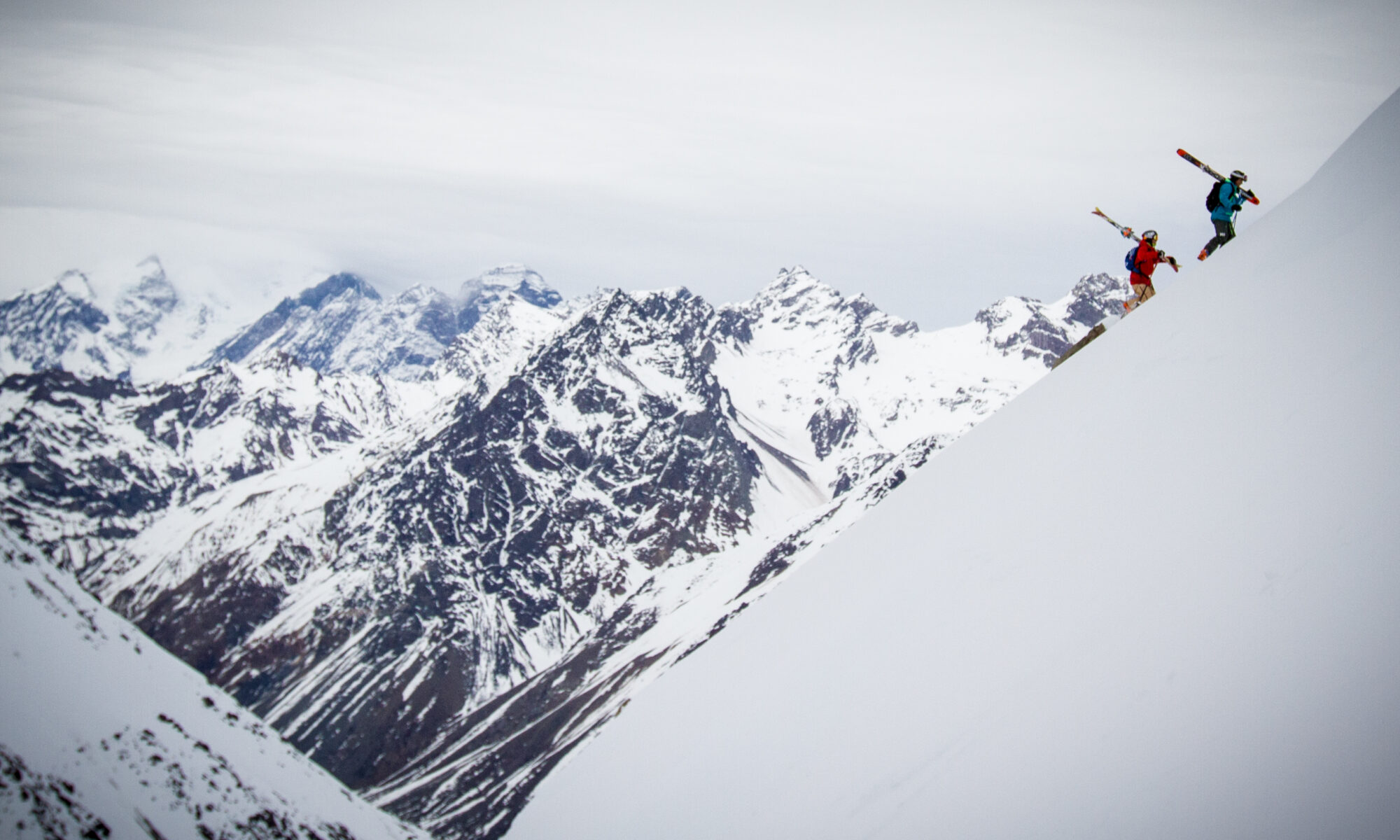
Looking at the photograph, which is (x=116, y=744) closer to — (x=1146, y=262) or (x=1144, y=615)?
(x=1144, y=615)

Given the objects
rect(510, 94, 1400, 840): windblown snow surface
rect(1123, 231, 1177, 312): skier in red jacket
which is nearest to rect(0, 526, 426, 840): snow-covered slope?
rect(510, 94, 1400, 840): windblown snow surface

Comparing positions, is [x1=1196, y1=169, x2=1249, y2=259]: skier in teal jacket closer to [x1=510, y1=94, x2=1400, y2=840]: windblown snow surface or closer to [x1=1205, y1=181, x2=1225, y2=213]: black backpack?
[x1=1205, y1=181, x2=1225, y2=213]: black backpack

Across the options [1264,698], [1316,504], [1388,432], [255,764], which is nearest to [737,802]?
[1264,698]

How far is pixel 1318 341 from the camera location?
351 inches

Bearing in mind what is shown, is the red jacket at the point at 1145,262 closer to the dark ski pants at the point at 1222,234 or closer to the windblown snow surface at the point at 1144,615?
the dark ski pants at the point at 1222,234

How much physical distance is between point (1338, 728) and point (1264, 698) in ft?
2.05

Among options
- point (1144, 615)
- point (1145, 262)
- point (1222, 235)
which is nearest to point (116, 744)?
point (1144, 615)

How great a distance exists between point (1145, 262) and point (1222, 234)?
6.09 feet

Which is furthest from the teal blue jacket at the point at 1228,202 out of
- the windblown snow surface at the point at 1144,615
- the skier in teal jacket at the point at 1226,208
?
the windblown snow surface at the point at 1144,615

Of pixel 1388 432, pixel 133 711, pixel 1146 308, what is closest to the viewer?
pixel 1388 432

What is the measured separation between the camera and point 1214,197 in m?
17.8

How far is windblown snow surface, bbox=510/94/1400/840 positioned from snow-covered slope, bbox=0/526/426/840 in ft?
87.9

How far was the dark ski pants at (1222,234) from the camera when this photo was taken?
1750 centimetres

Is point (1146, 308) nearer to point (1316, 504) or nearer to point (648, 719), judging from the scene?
point (1316, 504)
